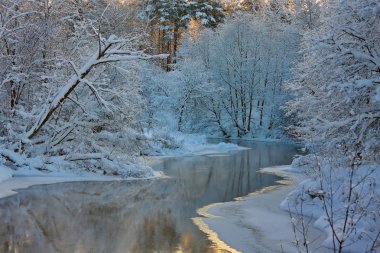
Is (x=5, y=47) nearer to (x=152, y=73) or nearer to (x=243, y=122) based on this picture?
(x=152, y=73)

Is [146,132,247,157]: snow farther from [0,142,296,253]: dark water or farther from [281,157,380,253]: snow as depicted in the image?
[281,157,380,253]: snow

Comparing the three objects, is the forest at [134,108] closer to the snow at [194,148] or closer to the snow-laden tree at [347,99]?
the snow-laden tree at [347,99]

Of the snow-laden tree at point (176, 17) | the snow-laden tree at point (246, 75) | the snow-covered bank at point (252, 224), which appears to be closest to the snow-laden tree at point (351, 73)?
the snow-covered bank at point (252, 224)

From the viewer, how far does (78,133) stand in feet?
61.5

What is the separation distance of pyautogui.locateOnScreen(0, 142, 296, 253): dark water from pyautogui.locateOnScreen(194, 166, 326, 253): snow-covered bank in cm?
46

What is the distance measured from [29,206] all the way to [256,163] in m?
15.4

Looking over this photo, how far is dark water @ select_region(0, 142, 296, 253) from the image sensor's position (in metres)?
8.98

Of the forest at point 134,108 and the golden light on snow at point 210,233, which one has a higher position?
the forest at point 134,108

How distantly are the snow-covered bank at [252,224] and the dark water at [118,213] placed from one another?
0.46 m

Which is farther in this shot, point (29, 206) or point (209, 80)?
point (209, 80)

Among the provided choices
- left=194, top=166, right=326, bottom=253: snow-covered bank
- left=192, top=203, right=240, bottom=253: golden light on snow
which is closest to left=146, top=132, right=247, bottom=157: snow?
left=194, top=166, right=326, bottom=253: snow-covered bank

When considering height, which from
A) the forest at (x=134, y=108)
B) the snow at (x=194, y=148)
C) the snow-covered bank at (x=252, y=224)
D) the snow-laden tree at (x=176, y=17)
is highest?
the snow-laden tree at (x=176, y=17)

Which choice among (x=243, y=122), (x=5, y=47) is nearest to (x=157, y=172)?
(x=5, y=47)

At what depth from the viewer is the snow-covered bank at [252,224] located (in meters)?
9.37
